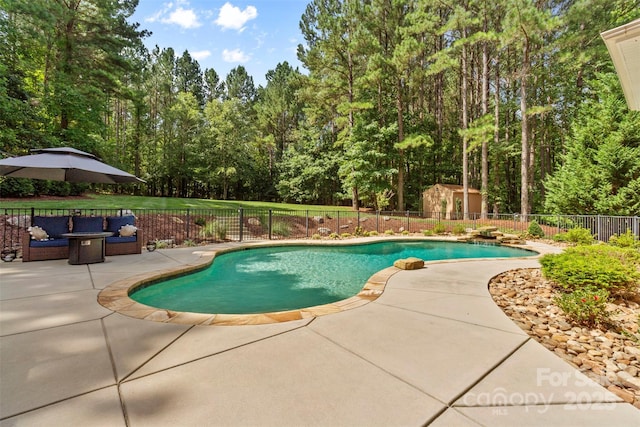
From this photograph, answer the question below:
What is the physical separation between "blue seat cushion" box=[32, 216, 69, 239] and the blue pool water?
312 centimetres

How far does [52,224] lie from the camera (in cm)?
598

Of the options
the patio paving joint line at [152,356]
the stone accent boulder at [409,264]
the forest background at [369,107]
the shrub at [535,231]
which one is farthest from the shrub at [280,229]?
the shrub at [535,231]

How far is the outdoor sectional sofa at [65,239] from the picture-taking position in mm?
5621

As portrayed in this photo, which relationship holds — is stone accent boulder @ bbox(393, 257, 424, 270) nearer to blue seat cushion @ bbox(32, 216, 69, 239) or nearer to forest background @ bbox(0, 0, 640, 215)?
blue seat cushion @ bbox(32, 216, 69, 239)

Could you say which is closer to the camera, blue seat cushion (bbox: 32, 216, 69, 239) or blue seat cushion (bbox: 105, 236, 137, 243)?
blue seat cushion (bbox: 32, 216, 69, 239)

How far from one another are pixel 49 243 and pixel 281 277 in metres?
4.78

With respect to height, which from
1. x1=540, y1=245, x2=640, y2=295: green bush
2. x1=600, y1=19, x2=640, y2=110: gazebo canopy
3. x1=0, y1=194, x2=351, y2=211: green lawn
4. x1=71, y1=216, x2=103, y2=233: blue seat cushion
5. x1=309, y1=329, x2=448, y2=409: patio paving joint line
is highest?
x1=600, y1=19, x2=640, y2=110: gazebo canopy

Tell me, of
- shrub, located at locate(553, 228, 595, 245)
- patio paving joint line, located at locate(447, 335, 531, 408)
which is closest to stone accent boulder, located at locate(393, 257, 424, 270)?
patio paving joint line, located at locate(447, 335, 531, 408)

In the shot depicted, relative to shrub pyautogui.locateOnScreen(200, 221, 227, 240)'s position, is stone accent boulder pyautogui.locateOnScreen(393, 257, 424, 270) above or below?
below

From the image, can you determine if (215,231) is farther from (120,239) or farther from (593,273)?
(593,273)

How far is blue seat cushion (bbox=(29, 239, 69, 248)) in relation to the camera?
221 inches

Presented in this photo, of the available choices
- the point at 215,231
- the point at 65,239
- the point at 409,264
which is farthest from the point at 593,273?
the point at 215,231

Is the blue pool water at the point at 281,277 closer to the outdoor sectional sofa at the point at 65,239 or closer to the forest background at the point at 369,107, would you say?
the outdoor sectional sofa at the point at 65,239

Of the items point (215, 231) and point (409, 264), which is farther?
point (215, 231)
